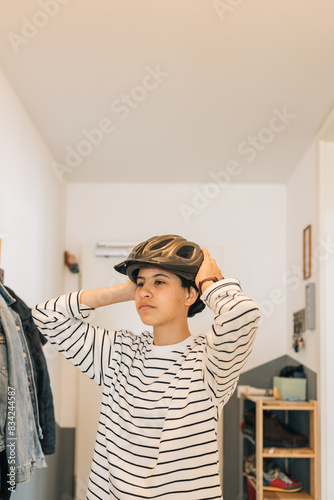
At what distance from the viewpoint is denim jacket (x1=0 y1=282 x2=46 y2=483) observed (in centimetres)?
209

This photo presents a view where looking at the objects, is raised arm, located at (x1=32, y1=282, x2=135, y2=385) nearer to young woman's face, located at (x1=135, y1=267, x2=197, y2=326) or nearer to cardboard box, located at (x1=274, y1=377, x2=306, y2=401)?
young woman's face, located at (x1=135, y1=267, x2=197, y2=326)

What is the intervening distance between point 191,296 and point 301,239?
8.41 feet

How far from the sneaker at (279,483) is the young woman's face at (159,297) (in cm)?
249

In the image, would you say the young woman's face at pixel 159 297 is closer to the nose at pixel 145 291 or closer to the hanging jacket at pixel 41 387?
the nose at pixel 145 291

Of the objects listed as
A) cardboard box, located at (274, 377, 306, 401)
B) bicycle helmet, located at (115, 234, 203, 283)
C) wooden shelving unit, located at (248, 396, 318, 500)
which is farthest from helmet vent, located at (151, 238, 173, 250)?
cardboard box, located at (274, 377, 306, 401)

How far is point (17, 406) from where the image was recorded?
2.12m

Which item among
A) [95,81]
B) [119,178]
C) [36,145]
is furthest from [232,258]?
[95,81]

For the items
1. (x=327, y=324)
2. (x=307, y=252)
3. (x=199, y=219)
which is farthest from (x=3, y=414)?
(x=199, y=219)

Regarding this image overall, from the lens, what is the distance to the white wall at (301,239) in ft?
11.9

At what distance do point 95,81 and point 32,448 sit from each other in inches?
68.8

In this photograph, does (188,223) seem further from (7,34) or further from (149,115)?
(7,34)

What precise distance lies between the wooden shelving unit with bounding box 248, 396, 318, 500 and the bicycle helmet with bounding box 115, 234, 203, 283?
2.27m

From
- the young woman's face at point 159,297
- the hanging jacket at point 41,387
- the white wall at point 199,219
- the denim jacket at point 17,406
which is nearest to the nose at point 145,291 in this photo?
the young woman's face at point 159,297

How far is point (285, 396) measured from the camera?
3.85 m
